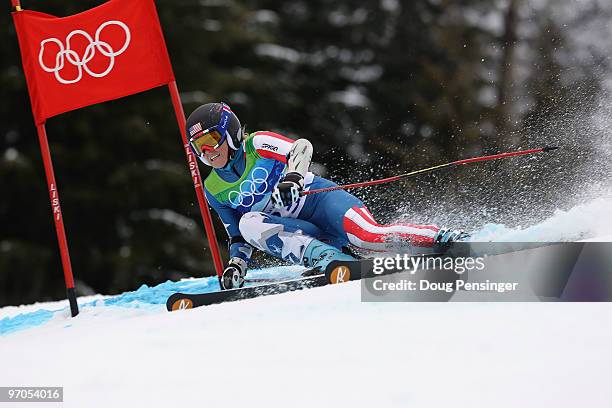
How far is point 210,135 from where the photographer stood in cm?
611

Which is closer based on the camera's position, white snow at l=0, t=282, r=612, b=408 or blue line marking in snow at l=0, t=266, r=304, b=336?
white snow at l=0, t=282, r=612, b=408

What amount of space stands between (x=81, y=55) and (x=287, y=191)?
1.87m

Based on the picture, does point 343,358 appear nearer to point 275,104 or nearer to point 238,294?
point 238,294

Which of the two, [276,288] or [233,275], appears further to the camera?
[233,275]

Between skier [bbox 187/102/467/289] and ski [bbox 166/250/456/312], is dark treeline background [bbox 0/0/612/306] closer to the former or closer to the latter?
skier [bbox 187/102/467/289]

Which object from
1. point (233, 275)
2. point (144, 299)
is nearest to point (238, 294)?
point (233, 275)

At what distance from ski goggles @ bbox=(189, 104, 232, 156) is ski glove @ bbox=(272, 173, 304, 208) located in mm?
546

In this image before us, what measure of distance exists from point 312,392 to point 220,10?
15.6 metres

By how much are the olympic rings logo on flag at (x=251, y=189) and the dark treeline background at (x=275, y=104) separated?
710 cm

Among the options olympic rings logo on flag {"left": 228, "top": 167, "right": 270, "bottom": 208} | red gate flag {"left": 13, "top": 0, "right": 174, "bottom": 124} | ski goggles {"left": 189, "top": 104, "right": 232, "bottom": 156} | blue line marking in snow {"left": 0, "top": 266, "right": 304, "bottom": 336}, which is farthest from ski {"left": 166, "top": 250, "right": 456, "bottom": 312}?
red gate flag {"left": 13, "top": 0, "right": 174, "bottom": 124}

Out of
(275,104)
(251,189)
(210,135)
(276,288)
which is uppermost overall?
(275,104)

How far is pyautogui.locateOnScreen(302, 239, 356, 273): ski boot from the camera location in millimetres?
6047

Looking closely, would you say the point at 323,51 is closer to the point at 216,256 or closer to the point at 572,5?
the point at 572,5

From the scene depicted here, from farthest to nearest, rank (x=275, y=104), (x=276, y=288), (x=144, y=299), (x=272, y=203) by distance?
1. (x=275, y=104)
2. (x=144, y=299)
3. (x=272, y=203)
4. (x=276, y=288)
